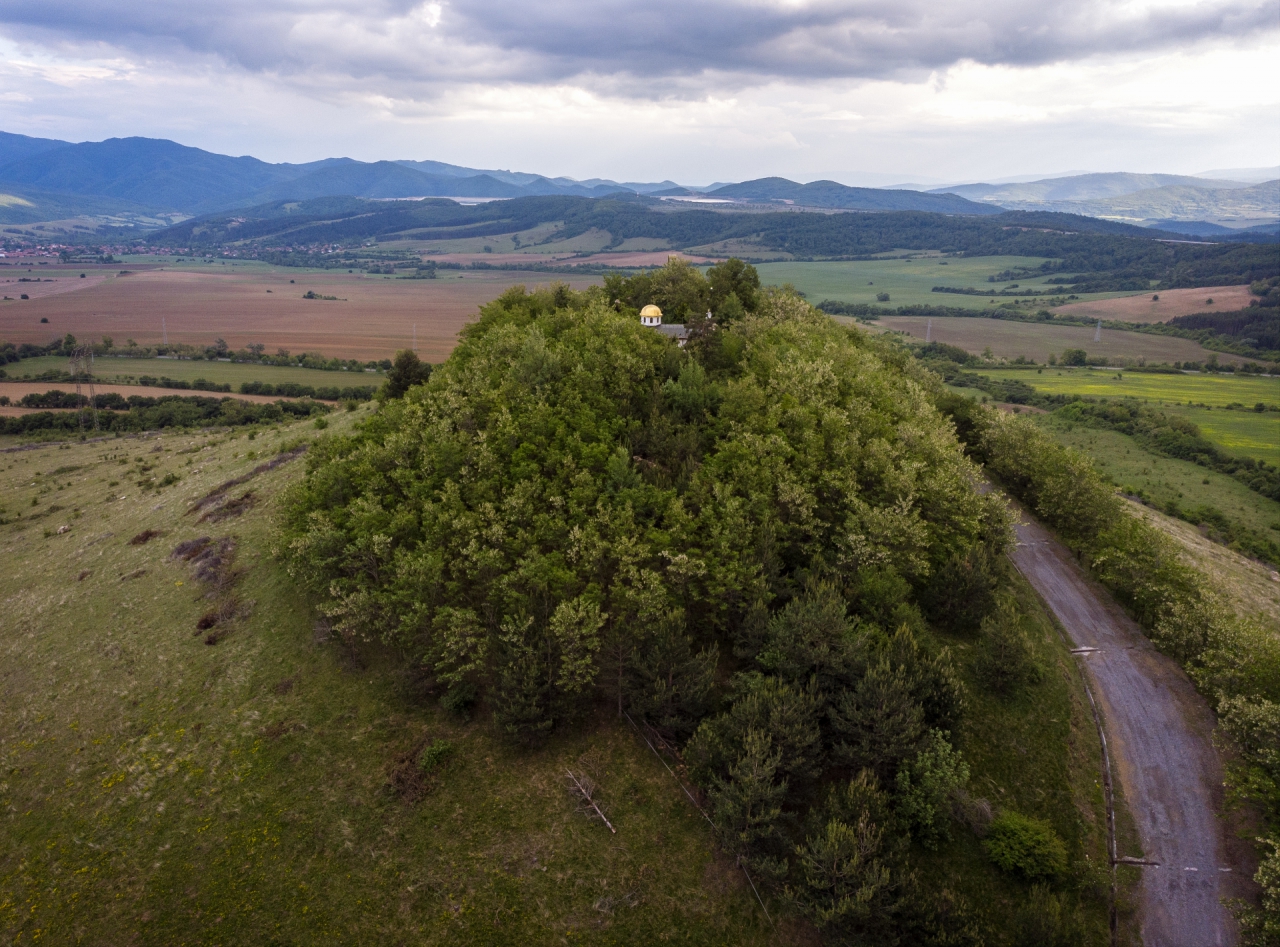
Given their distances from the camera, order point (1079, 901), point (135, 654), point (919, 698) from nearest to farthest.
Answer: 1. point (1079, 901)
2. point (919, 698)
3. point (135, 654)

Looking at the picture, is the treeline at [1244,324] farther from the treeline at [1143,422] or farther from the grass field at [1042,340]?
the treeline at [1143,422]

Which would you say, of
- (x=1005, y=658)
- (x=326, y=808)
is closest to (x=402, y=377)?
(x=326, y=808)

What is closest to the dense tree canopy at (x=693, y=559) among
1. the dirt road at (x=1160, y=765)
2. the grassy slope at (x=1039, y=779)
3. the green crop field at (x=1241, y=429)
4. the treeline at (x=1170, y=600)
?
the grassy slope at (x=1039, y=779)

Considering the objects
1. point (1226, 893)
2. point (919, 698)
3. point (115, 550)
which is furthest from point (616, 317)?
point (1226, 893)

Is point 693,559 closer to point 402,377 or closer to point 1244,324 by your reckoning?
point 402,377

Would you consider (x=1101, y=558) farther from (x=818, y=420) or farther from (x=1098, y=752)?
(x=818, y=420)
